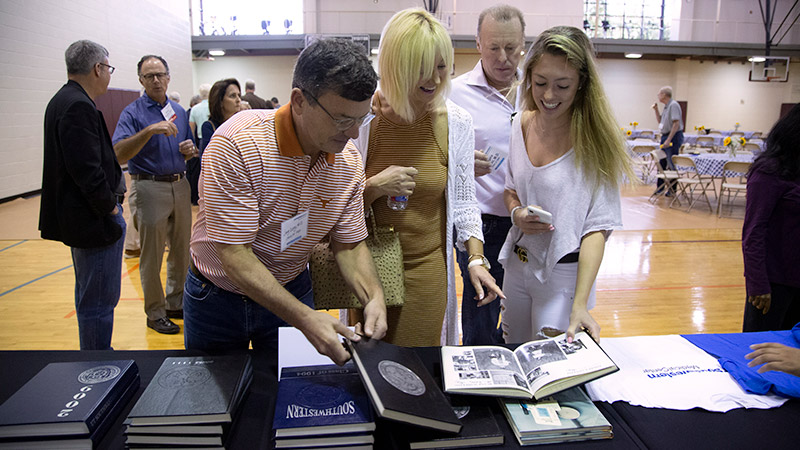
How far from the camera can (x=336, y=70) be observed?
1.08m

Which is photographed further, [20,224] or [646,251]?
[20,224]

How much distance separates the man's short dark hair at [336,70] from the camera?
42.7 inches

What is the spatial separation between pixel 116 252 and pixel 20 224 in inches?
202

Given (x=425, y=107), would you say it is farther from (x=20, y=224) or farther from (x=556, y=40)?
(x=20, y=224)

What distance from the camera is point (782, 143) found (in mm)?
1997

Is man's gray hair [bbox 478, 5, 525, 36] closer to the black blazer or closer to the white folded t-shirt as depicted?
the white folded t-shirt

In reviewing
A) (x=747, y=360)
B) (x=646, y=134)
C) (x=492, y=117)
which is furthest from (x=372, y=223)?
(x=646, y=134)

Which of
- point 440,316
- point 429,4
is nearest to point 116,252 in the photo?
point 440,316

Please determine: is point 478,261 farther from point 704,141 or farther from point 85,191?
point 704,141

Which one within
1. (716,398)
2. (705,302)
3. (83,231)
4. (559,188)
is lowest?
(705,302)

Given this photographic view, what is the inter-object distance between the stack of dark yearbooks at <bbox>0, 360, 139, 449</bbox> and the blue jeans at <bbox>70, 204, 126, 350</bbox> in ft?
4.82

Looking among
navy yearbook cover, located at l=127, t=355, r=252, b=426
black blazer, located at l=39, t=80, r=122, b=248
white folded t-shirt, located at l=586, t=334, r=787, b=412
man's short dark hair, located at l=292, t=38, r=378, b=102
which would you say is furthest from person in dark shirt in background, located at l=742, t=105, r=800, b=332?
black blazer, located at l=39, t=80, r=122, b=248

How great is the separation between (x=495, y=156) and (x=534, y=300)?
66 cm

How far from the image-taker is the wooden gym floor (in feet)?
11.1
